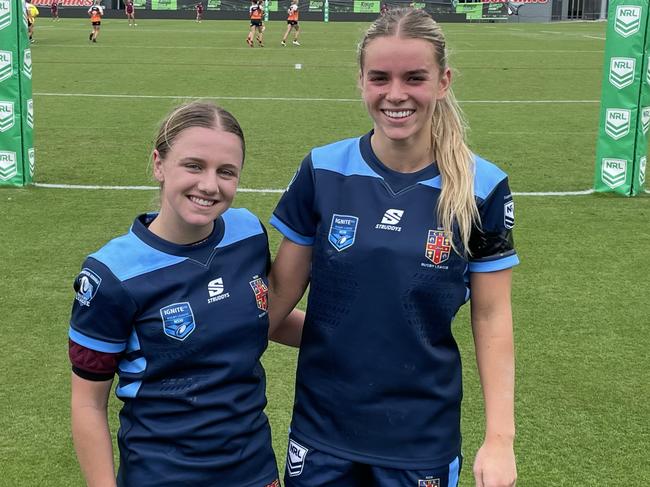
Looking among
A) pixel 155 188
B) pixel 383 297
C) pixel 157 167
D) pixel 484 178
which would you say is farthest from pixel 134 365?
pixel 155 188

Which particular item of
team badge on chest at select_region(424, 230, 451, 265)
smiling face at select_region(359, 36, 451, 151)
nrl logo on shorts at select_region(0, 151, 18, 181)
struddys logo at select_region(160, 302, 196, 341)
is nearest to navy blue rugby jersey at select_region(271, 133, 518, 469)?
team badge on chest at select_region(424, 230, 451, 265)

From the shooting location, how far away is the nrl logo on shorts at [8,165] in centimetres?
836

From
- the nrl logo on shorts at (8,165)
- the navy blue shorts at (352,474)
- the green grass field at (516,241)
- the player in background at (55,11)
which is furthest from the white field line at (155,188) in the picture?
the player in background at (55,11)

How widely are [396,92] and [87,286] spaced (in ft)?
2.77

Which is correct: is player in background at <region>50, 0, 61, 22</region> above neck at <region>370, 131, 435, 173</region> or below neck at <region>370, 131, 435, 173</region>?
above

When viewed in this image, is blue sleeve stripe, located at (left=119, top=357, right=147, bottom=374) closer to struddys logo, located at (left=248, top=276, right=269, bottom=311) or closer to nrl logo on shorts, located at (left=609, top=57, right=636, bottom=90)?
struddys logo, located at (left=248, top=276, right=269, bottom=311)

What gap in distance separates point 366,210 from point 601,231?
5.50m

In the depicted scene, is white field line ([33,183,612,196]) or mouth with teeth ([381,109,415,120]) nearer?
mouth with teeth ([381,109,415,120])

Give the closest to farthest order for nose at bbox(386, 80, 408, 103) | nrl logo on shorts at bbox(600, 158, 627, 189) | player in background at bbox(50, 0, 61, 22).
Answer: nose at bbox(386, 80, 408, 103) < nrl logo on shorts at bbox(600, 158, 627, 189) < player in background at bbox(50, 0, 61, 22)

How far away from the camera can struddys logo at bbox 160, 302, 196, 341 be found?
6.68ft

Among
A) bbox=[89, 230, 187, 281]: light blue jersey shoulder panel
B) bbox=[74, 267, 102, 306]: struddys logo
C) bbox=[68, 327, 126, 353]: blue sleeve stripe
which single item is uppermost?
bbox=[89, 230, 187, 281]: light blue jersey shoulder panel

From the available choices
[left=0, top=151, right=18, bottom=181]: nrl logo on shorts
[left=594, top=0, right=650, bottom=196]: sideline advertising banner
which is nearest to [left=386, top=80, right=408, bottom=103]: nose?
[left=594, top=0, right=650, bottom=196]: sideline advertising banner

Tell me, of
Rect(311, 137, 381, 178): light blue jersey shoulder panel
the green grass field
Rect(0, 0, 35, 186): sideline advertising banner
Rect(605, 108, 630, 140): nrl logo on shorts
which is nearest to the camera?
Rect(311, 137, 381, 178): light blue jersey shoulder panel

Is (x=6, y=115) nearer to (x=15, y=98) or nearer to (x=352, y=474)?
(x=15, y=98)
